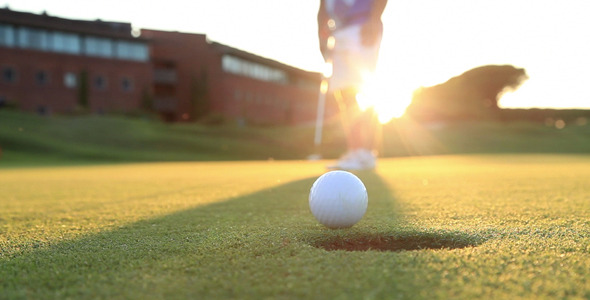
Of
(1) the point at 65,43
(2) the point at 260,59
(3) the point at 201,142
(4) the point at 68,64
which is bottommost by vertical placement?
(3) the point at 201,142

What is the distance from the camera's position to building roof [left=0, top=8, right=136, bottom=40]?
3538 centimetres

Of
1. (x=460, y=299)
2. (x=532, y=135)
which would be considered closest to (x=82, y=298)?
(x=460, y=299)

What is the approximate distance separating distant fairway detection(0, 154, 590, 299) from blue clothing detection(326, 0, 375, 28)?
153 inches

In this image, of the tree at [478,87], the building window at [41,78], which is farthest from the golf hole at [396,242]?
the tree at [478,87]

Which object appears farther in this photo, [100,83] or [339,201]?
[100,83]

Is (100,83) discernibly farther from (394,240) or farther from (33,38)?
(394,240)

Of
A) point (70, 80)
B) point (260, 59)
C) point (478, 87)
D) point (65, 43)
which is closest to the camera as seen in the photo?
point (65, 43)

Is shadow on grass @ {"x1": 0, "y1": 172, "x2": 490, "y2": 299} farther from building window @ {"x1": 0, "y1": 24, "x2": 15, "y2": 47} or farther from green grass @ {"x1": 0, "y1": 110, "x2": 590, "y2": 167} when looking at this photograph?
building window @ {"x1": 0, "y1": 24, "x2": 15, "y2": 47}

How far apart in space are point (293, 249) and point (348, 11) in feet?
19.4

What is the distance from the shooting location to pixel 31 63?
3566 cm

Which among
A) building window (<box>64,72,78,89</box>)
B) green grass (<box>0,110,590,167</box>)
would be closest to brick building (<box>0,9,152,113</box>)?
building window (<box>64,72,78,89</box>)

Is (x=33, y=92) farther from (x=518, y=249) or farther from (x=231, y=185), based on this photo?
(x=518, y=249)

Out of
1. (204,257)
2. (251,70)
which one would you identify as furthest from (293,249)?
(251,70)

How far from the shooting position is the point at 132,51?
40.0 m
